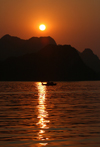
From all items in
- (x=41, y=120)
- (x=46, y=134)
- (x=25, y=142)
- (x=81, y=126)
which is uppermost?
(x=41, y=120)

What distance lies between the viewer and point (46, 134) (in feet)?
84.5

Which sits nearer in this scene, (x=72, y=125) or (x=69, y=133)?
(x=69, y=133)

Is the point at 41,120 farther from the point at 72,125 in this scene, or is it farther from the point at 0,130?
the point at 0,130

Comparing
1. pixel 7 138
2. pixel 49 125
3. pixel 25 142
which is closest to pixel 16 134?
pixel 7 138

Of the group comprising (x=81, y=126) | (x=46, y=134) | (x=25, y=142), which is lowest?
(x=25, y=142)

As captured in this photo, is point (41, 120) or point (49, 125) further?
point (41, 120)

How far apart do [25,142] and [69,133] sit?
479cm

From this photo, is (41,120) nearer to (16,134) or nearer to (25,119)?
(25,119)

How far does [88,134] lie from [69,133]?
1.48 m

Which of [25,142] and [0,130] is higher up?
[0,130]

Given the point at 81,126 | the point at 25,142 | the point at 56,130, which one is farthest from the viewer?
the point at 81,126

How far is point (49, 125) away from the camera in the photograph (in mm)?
30609

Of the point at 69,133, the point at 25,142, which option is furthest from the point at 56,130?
the point at 25,142

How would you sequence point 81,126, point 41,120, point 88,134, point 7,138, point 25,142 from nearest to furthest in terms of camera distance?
point 25,142 < point 7,138 < point 88,134 < point 81,126 < point 41,120
